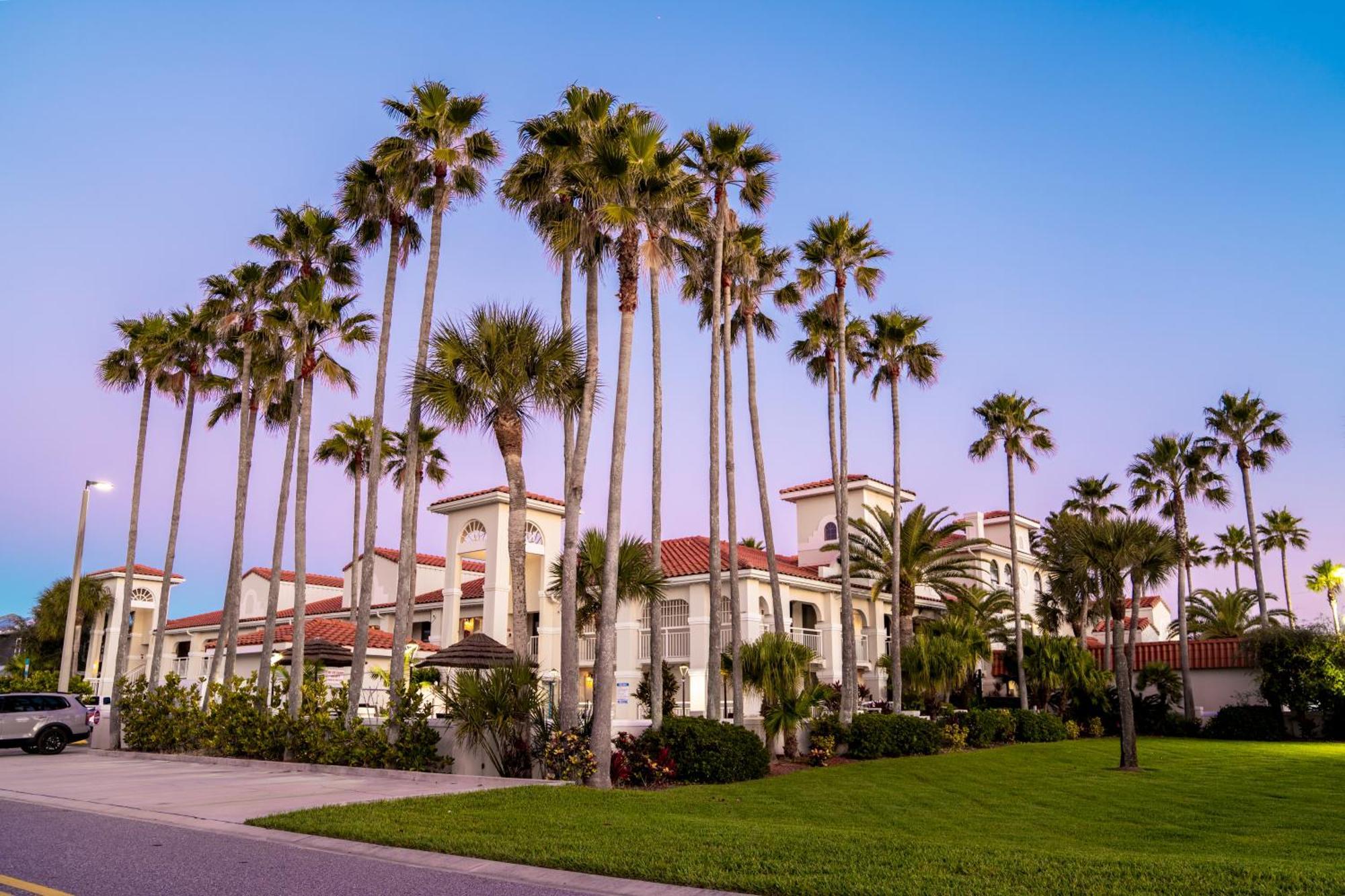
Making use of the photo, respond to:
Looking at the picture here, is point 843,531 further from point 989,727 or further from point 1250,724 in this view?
point 1250,724

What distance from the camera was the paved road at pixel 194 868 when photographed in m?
7.96

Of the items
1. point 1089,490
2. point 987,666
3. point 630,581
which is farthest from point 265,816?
point 1089,490

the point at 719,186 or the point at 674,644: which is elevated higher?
the point at 719,186

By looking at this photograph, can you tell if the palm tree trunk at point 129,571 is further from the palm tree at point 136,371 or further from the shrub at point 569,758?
the shrub at point 569,758

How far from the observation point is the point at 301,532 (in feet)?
82.8

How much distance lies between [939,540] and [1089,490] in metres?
20.0

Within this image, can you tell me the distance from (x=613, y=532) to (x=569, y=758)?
4076 mm

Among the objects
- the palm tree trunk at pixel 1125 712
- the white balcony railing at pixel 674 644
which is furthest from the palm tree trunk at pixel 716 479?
the palm tree trunk at pixel 1125 712

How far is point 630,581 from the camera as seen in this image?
2330 centimetres

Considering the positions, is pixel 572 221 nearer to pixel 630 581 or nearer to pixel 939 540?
pixel 630 581

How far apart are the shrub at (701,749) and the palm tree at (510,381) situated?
331cm

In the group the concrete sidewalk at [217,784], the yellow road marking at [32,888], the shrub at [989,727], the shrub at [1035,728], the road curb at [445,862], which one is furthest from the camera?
the shrub at [1035,728]

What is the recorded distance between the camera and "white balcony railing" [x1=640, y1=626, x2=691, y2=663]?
35438 millimetres

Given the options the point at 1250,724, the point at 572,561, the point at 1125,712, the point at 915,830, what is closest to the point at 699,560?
the point at 1125,712
